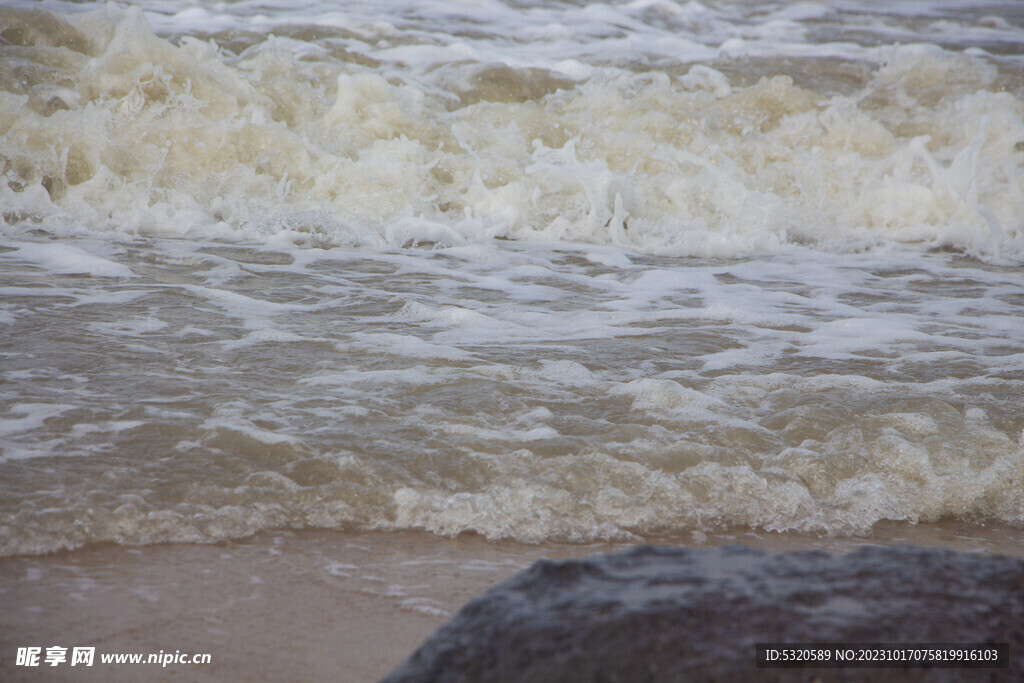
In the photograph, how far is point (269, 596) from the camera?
2.00m

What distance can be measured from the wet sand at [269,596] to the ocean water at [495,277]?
0.08 m

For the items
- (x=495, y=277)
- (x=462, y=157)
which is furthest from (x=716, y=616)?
(x=462, y=157)

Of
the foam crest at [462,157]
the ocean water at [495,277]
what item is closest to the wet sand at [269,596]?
the ocean water at [495,277]

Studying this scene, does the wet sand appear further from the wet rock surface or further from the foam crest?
the foam crest

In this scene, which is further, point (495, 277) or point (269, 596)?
point (495, 277)

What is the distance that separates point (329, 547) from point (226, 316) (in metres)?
2.11

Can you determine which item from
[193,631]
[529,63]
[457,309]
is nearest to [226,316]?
[457,309]

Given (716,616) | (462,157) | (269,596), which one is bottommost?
(269,596)

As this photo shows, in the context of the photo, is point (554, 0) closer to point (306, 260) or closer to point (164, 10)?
point (164, 10)

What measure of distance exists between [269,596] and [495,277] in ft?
11.4

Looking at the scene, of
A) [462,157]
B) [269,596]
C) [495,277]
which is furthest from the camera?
[462,157]

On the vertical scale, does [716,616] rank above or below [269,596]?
above

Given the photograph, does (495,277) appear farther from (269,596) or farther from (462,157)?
(269,596)

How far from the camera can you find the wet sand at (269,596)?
1753mm
